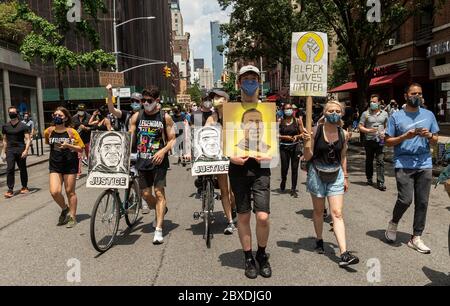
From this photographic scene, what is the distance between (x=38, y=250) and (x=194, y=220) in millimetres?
2424

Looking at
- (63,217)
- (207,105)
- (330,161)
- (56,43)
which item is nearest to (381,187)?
(207,105)

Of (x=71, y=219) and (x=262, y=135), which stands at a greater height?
(x=262, y=135)

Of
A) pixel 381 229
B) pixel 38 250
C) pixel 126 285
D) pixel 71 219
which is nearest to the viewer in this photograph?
pixel 126 285

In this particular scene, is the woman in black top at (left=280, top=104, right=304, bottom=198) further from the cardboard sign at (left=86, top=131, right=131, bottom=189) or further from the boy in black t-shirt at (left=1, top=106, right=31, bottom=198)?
the boy in black t-shirt at (left=1, top=106, right=31, bottom=198)

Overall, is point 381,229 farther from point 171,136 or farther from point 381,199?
point 171,136

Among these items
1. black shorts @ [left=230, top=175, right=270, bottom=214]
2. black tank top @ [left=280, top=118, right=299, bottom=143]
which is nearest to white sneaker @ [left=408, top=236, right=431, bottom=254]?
black shorts @ [left=230, top=175, right=270, bottom=214]

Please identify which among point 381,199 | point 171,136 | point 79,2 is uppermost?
point 79,2

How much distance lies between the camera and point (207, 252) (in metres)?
5.32

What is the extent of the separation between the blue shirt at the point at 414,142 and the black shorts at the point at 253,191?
2.04 m

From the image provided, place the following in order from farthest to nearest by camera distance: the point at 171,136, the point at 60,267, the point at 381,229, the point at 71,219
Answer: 1. the point at 71,219
2. the point at 381,229
3. the point at 171,136
4. the point at 60,267

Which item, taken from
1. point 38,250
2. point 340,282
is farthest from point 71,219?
point 340,282

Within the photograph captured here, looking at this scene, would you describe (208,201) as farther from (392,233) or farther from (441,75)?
(441,75)

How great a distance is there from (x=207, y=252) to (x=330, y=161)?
6.13 ft

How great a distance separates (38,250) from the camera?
5523 mm
